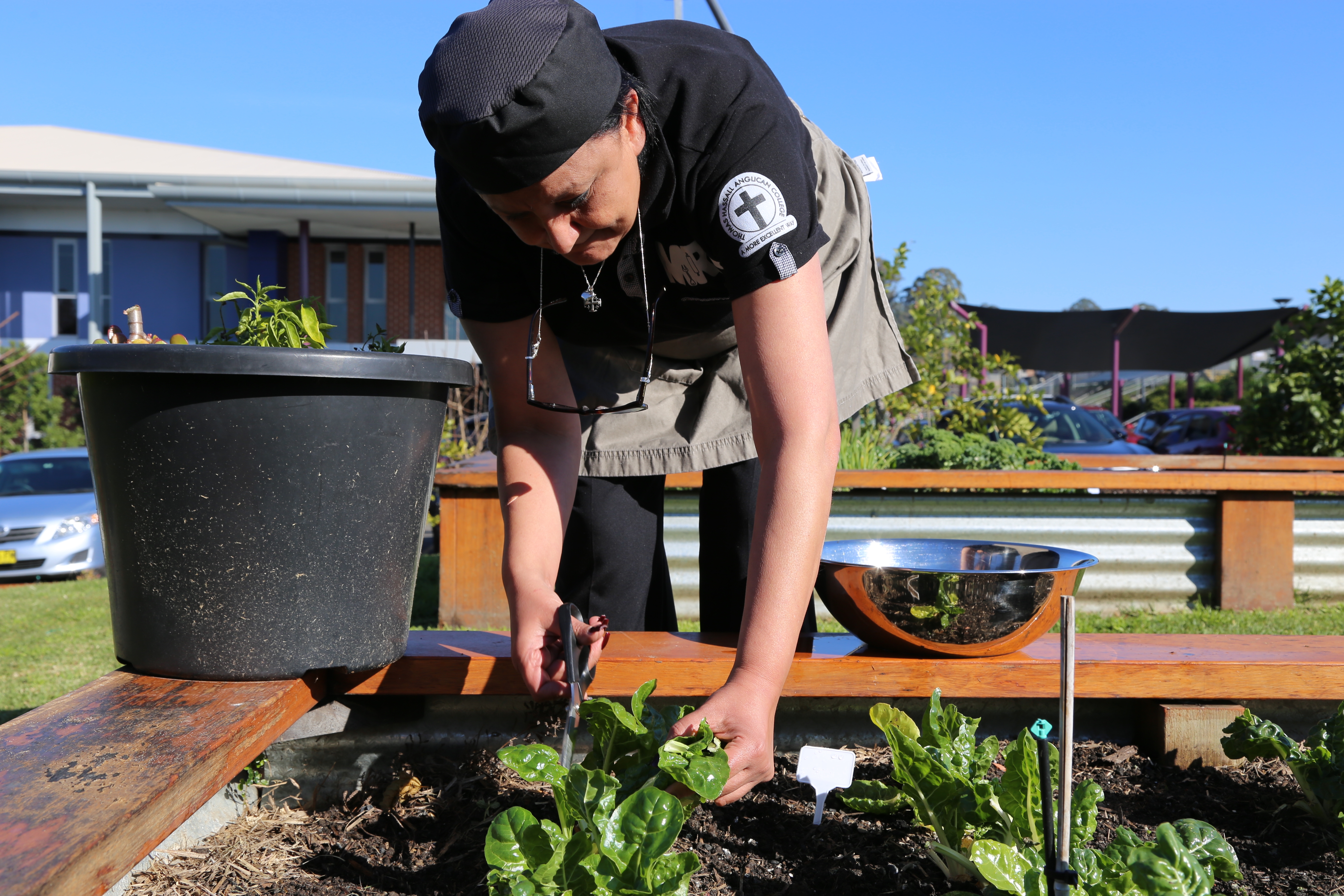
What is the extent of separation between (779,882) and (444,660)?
682 mm

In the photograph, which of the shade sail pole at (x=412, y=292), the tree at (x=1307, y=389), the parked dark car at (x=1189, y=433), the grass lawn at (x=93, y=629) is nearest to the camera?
the grass lawn at (x=93, y=629)

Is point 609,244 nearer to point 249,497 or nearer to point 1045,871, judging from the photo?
point 249,497

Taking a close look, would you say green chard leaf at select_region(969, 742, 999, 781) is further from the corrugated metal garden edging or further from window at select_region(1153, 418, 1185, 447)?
window at select_region(1153, 418, 1185, 447)

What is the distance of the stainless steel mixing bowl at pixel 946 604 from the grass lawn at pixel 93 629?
1.60m

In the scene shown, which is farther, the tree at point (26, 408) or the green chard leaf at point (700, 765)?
the tree at point (26, 408)

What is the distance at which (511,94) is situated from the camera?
1.14m

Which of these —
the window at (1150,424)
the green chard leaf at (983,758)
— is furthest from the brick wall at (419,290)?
the green chard leaf at (983,758)

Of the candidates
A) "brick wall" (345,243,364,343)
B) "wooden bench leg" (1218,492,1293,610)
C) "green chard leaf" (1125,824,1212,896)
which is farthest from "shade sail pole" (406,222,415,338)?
"green chard leaf" (1125,824,1212,896)

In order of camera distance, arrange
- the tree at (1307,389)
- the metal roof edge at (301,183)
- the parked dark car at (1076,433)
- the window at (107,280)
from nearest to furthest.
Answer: the tree at (1307,389) < the parked dark car at (1076,433) < the metal roof edge at (301,183) < the window at (107,280)

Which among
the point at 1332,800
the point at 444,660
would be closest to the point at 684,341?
the point at 444,660

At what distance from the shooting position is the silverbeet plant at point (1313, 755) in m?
1.46

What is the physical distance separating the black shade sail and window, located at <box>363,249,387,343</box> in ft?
34.9

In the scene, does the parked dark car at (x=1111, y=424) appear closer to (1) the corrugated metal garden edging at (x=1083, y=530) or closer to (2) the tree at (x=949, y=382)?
(2) the tree at (x=949, y=382)

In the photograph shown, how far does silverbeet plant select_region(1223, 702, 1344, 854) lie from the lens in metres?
1.46
